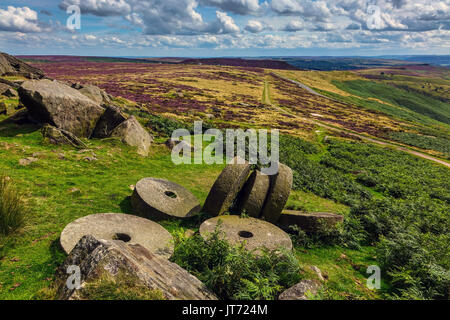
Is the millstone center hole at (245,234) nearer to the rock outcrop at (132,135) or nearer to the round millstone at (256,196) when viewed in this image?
the round millstone at (256,196)

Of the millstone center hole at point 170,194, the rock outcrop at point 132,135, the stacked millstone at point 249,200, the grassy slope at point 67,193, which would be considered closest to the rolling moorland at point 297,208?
the grassy slope at point 67,193

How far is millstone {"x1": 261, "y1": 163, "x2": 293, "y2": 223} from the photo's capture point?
11.9m

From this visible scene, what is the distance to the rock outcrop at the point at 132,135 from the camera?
20.0m

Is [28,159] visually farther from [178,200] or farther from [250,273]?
[250,273]

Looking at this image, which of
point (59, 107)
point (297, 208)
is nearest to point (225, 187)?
point (297, 208)

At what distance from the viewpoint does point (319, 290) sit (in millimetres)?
6016

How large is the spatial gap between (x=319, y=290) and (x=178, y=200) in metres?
8.24

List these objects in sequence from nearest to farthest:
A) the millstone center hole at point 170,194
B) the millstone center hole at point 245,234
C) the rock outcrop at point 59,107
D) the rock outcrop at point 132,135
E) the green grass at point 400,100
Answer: the millstone center hole at point 245,234, the millstone center hole at point 170,194, the rock outcrop at point 59,107, the rock outcrop at point 132,135, the green grass at point 400,100

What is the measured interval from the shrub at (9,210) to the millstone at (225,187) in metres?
6.98

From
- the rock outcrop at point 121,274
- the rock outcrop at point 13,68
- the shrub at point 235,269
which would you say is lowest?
the shrub at point 235,269

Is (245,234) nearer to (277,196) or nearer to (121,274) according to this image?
(277,196)

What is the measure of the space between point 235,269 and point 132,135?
16302 mm
